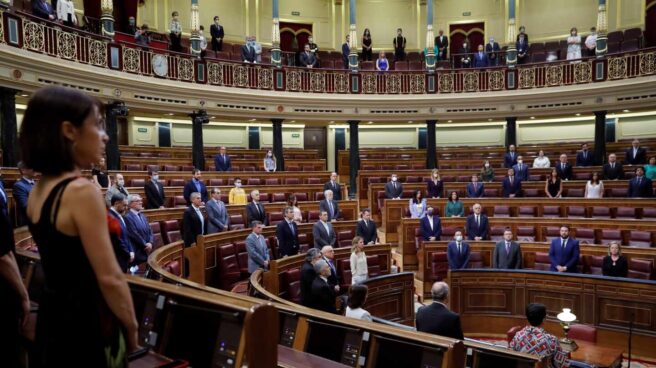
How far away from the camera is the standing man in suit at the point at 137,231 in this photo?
4.96 metres

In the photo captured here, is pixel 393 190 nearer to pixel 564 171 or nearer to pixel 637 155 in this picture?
pixel 564 171

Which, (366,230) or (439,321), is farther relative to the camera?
(366,230)

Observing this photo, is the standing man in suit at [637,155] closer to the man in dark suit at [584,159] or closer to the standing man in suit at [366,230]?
the man in dark suit at [584,159]

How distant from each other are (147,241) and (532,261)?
17.2ft

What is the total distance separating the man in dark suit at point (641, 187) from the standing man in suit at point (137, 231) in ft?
25.5

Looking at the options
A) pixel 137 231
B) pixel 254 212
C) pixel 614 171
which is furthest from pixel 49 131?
pixel 614 171

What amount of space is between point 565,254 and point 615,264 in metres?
0.65

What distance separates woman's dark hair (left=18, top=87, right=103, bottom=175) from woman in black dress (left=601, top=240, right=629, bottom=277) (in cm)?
637

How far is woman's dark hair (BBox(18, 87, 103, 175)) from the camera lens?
1073mm

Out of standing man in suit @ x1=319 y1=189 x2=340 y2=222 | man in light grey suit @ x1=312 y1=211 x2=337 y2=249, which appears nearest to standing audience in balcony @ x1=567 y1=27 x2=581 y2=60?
standing man in suit @ x1=319 y1=189 x2=340 y2=222

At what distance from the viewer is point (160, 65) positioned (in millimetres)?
11094

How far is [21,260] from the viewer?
8.28 ft

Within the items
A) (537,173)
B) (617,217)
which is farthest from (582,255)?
(537,173)

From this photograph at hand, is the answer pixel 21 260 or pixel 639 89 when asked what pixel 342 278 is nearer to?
pixel 21 260
